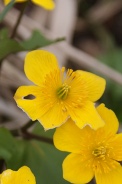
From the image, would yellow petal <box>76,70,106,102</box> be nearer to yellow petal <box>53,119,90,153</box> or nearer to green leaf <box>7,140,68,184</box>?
yellow petal <box>53,119,90,153</box>

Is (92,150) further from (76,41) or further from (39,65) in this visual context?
(76,41)

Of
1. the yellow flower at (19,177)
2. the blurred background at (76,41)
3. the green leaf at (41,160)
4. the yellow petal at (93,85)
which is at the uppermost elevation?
the yellow petal at (93,85)

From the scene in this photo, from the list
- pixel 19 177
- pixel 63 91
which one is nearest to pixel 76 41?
pixel 63 91

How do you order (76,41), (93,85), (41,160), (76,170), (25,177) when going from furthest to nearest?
(76,41)
(41,160)
(93,85)
(76,170)
(25,177)

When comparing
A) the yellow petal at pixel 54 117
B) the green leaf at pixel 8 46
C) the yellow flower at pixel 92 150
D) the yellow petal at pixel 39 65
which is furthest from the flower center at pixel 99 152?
the green leaf at pixel 8 46

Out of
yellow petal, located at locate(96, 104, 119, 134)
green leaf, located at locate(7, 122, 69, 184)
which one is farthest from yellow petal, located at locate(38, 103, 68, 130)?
green leaf, located at locate(7, 122, 69, 184)

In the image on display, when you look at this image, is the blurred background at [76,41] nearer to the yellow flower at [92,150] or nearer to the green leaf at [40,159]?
the green leaf at [40,159]
